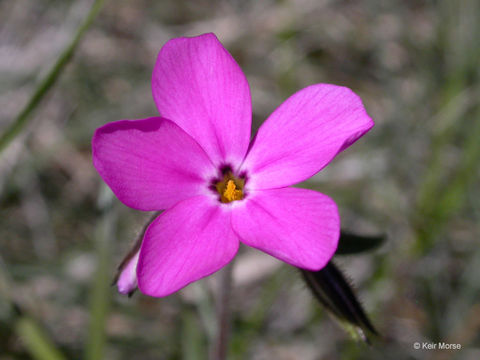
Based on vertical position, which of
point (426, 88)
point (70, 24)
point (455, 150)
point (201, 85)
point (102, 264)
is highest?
point (201, 85)

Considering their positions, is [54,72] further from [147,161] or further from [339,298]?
[339,298]

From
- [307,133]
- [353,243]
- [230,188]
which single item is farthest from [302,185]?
[307,133]

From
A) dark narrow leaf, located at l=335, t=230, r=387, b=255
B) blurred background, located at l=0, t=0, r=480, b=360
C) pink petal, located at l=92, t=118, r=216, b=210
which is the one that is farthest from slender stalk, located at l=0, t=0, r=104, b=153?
dark narrow leaf, located at l=335, t=230, r=387, b=255

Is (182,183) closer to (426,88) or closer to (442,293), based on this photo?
(442,293)

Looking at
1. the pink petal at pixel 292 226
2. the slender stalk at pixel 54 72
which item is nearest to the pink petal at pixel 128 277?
the pink petal at pixel 292 226

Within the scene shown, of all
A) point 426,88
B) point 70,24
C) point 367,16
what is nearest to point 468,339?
point 426,88

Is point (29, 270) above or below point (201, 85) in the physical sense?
below
